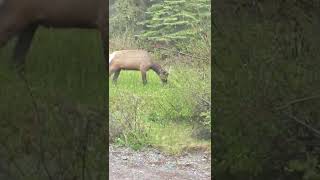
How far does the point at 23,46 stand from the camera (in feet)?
5.77

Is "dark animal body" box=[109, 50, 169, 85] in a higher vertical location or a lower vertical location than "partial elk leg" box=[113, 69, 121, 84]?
higher

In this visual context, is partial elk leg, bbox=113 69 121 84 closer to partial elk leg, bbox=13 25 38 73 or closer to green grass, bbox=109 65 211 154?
green grass, bbox=109 65 211 154

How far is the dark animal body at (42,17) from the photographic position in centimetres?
174

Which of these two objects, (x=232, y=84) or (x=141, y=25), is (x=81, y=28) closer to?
(x=141, y=25)

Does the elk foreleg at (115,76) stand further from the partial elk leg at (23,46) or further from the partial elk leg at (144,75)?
the partial elk leg at (23,46)

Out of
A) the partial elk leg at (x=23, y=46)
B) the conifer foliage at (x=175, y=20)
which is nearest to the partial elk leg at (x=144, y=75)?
the conifer foliage at (x=175, y=20)

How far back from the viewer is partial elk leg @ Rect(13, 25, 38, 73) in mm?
1753

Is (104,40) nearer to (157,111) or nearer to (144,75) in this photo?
(144,75)

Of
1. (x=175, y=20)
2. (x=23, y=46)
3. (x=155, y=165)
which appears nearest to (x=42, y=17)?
(x=23, y=46)

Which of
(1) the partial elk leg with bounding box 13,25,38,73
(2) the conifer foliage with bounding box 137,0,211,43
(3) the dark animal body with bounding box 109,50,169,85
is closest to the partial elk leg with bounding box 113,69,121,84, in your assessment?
(3) the dark animal body with bounding box 109,50,169,85

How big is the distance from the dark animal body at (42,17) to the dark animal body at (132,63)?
0.14 feet

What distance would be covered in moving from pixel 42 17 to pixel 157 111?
0.52 metres

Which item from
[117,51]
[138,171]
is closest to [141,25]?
[117,51]

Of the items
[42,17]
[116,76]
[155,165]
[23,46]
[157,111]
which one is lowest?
Result: [155,165]
